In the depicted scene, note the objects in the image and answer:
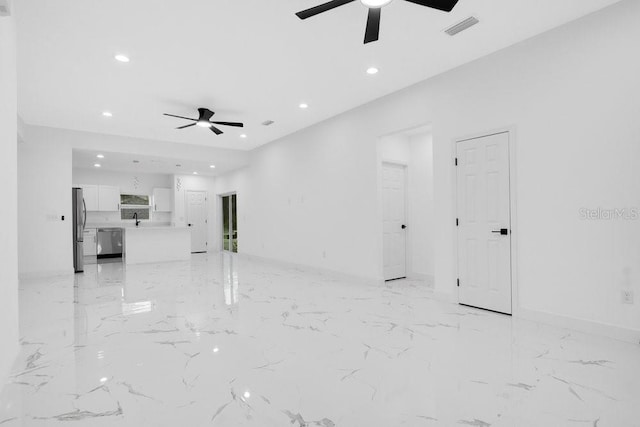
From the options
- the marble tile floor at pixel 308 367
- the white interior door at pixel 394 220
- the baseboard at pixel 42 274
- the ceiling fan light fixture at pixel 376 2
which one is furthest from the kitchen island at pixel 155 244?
the ceiling fan light fixture at pixel 376 2

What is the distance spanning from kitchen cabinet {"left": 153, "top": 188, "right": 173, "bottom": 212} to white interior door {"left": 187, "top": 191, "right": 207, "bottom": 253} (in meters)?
0.65

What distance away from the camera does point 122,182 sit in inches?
418

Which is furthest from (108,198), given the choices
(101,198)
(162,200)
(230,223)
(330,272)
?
(330,272)

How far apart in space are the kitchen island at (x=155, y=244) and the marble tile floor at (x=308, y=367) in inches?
144

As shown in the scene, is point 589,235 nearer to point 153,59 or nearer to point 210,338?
point 210,338

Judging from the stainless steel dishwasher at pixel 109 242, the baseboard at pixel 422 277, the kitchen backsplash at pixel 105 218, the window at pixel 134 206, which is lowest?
the baseboard at pixel 422 277

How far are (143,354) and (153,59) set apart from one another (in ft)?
10.6

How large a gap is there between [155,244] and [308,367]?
23.7 feet

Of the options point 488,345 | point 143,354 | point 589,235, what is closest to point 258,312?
point 143,354

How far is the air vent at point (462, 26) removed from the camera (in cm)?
329

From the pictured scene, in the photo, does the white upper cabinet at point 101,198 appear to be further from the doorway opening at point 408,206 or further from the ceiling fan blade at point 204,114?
the doorway opening at point 408,206

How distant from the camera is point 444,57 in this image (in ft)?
13.3

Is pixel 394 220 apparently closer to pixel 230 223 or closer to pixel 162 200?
pixel 230 223

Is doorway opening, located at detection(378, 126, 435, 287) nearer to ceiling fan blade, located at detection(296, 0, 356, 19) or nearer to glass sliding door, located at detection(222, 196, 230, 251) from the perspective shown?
ceiling fan blade, located at detection(296, 0, 356, 19)
